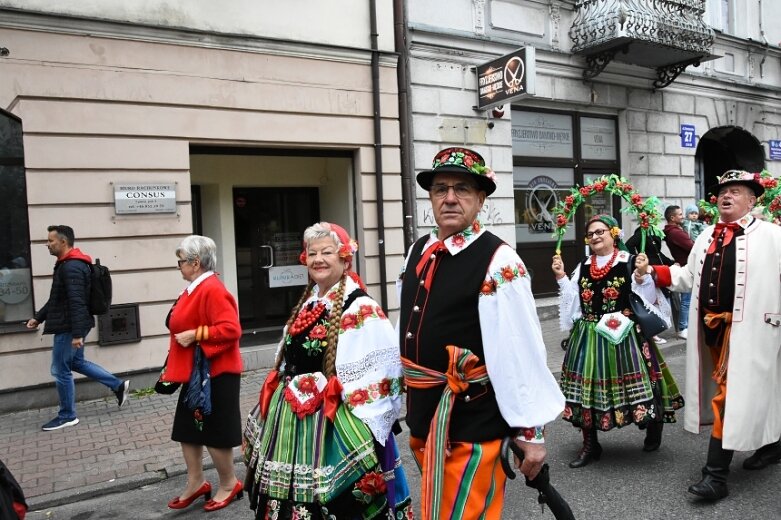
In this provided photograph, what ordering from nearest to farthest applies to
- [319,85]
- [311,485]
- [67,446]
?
[311,485] < [67,446] < [319,85]

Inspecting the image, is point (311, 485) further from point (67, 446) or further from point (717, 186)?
point (67, 446)

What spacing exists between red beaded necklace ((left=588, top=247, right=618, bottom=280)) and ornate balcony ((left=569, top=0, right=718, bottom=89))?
24.5 feet

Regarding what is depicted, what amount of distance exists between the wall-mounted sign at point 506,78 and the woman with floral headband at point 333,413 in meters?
7.33

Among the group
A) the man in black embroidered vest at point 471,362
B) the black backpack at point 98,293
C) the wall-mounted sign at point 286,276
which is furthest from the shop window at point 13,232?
the man in black embroidered vest at point 471,362

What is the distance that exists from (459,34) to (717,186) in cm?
680

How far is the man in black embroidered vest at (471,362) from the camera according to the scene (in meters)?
2.57

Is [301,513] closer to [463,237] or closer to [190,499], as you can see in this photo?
[463,237]

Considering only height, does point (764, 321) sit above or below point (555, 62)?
below

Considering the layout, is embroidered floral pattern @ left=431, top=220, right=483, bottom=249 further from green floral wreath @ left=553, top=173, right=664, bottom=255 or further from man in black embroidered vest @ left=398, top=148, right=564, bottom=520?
green floral wreath @ left=553, top=173, right=664, bottom=255

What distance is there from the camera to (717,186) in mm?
4617

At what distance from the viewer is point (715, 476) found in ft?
13.8

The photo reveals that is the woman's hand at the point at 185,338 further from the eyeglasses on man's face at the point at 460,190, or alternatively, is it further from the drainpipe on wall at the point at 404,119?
the drainpipe on wall at the point at 404,119

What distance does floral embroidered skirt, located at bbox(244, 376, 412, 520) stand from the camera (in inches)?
115

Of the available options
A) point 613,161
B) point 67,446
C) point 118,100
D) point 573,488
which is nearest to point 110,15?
point 118,100
